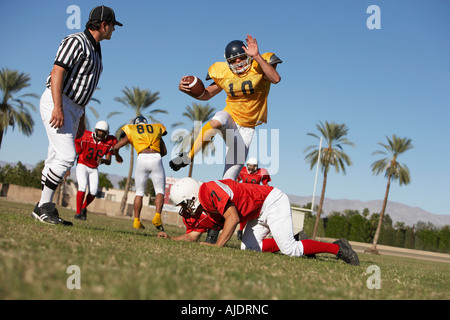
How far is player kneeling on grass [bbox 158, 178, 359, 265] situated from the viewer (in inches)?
203

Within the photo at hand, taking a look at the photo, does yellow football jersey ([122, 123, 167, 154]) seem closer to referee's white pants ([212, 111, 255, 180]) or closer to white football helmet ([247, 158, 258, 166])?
referee's white pants ([212, 111, 255, 180])

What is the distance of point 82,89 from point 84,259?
339cm

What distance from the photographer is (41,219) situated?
561cm

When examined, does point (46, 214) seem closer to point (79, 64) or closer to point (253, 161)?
point (79, 64)

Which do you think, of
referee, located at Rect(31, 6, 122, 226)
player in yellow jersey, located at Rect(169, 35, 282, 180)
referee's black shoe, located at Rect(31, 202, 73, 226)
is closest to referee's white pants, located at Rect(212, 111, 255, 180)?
player in yellow jersey, located at Rect(169, 35, 282, 180)

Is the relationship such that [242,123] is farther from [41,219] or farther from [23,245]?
[23,245]

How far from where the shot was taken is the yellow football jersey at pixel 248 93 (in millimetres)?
6656

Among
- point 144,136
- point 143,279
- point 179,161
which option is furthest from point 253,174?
point 143,279

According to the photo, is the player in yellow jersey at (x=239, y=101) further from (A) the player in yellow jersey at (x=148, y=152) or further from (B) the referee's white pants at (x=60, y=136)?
(A) the player in yellow jersey at (x=148, y=152)

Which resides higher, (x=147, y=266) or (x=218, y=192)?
(x=218, y=192)

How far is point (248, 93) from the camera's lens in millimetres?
6715

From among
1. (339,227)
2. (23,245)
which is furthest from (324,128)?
(23,245)

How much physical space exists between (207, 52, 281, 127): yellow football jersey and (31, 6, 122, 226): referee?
2.05 metres

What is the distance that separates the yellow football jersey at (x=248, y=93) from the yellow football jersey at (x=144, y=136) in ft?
9.30
